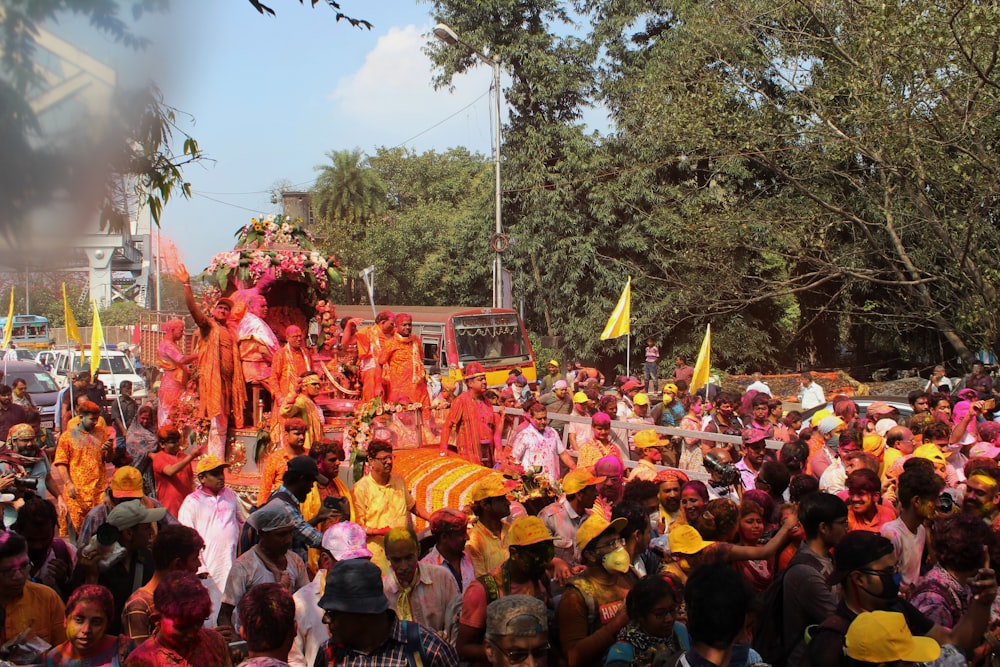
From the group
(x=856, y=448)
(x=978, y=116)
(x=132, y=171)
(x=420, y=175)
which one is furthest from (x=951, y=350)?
(x=420, y=175)

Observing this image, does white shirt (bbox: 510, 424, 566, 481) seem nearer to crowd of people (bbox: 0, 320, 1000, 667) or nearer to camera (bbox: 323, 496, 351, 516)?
crowd of people (bbox: 0, 320, 1000, 667)

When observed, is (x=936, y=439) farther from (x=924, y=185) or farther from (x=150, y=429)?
(x=924, y=185)

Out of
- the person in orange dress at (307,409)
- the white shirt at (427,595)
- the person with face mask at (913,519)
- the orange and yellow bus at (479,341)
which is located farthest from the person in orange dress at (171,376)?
the orange and yellow bus at (479,341)

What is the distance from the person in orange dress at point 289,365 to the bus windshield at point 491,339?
41.8ft

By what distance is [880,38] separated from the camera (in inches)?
629

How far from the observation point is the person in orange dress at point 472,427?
10.6 metres

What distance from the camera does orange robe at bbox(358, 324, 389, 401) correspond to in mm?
11469

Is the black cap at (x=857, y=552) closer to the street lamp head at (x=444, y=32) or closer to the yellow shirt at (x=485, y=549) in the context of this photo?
the yellow shirt at (x=485, y=549)

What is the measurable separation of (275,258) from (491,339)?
13.1 metres

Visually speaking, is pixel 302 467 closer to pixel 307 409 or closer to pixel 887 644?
pixel 887 644

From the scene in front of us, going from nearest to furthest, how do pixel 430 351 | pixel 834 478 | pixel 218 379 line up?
pixel 834 478
pixel 218 379
pixel 430 351

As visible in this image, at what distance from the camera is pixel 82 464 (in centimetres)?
885

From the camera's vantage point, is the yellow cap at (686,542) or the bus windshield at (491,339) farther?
the bus windshield at (491,339)

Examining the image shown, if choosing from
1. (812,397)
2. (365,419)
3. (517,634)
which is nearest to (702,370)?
(812,397)
